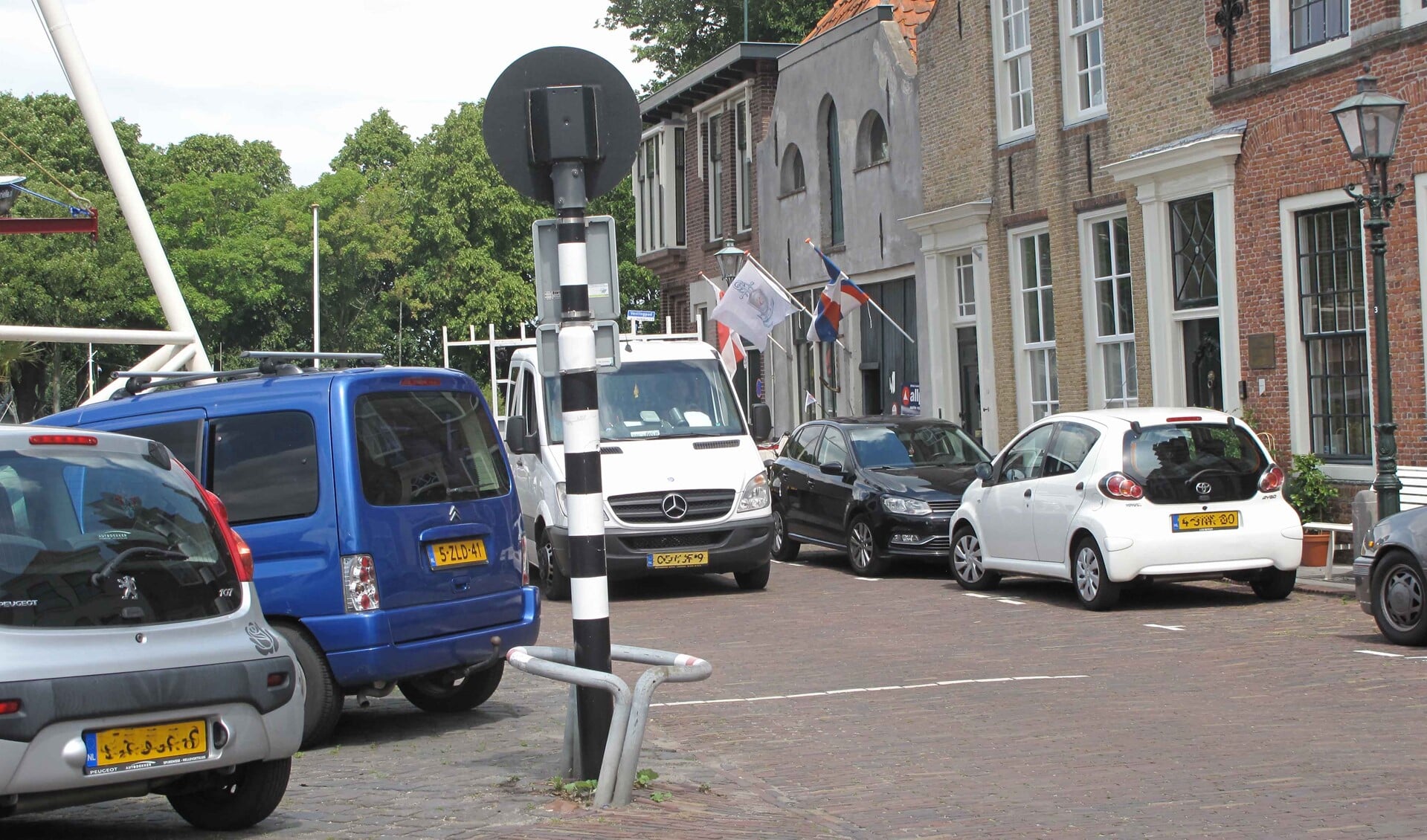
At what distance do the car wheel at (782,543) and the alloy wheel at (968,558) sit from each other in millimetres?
4344

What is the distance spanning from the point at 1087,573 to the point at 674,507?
13.5 ft

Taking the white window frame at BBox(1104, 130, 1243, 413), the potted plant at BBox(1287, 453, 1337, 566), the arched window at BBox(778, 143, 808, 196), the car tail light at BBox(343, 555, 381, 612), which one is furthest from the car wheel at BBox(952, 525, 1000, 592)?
the arched window at BBox(778, 143, 808, 196)

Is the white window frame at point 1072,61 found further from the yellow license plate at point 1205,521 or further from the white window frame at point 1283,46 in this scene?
the yellow license plate at point 1205,521

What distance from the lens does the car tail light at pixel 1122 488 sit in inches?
527

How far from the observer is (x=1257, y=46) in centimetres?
1836

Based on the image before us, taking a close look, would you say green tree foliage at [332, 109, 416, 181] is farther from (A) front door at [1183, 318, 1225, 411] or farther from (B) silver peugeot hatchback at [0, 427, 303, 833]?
(B) silver peugeot hatchback at [0, 427, 303, 833]

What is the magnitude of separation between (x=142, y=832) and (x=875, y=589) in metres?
10.6

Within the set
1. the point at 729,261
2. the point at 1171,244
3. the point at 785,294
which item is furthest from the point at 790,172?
the point at 1171,244

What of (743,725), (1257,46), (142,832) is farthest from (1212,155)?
(142,832)

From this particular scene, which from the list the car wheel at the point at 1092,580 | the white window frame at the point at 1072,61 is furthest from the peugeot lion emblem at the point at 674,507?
the white window frame at the point at 1072,61

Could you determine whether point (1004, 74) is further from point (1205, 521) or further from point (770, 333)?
point (1205, 521)

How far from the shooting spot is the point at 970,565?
15820 millimetres

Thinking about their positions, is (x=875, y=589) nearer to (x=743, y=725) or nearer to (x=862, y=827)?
(x=743, y=725)

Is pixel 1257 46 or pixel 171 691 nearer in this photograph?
pixel 171 691
